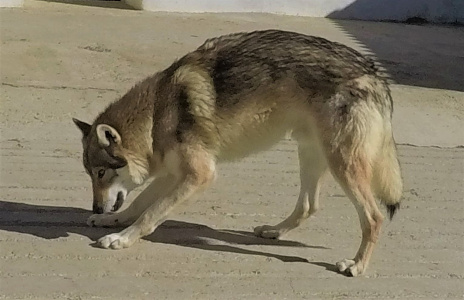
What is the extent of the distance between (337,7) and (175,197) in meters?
10.4

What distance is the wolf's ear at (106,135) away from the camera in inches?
206

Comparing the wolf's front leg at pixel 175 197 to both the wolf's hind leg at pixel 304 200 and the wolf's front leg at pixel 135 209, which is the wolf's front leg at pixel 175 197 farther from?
the wolf's hind leg at pixel 304 200

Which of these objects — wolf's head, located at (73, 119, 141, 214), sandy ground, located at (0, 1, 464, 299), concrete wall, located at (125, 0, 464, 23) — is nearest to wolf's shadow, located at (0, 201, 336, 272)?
sandy ground, located at (0, 1, 464, 299)

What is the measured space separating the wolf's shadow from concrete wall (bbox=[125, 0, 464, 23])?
883 cm

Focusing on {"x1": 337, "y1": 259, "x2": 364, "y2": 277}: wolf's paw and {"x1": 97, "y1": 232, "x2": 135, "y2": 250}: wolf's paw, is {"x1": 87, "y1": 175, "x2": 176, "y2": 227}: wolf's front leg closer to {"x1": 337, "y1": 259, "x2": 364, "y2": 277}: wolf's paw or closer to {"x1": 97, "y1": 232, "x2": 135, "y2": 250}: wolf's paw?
{"x1": 97, "y1": 232, "x2": 135, "y2": 250}: wolf's paw

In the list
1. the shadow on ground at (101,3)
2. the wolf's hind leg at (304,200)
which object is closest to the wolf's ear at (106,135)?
the wolf's hind leg at (304,200)

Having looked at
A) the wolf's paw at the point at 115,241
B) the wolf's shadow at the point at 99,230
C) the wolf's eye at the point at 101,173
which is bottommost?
the wolf's shadow at the point at 99,230

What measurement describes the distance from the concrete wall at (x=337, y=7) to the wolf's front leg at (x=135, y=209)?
29.2 ft

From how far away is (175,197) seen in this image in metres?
5.25

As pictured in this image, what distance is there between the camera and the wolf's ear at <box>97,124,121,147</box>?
5227 mm

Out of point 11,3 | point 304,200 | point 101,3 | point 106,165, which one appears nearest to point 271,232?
point 304,200

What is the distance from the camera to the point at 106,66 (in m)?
9.95

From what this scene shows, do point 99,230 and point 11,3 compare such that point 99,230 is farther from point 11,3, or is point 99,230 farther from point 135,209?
point 11,3

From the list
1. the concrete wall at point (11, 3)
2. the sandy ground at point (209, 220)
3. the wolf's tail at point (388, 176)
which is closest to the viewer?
the sandy ground at point (209, 220)
